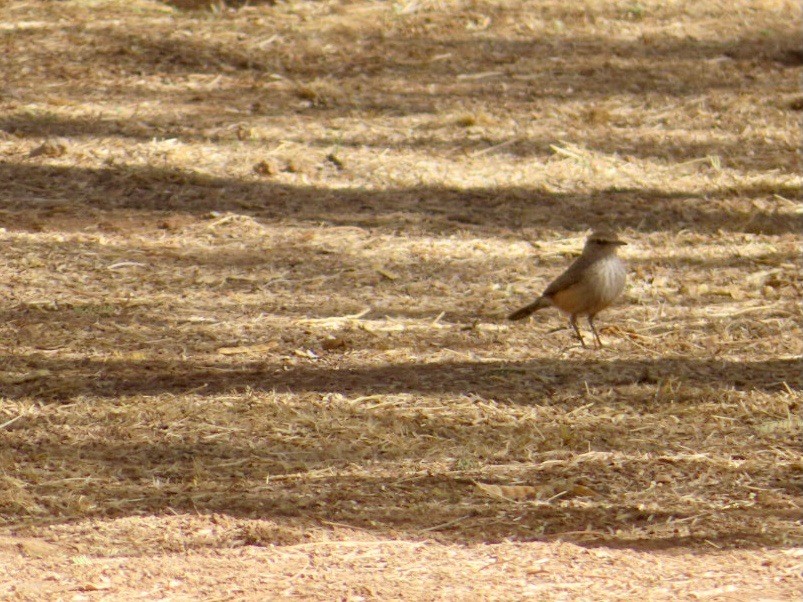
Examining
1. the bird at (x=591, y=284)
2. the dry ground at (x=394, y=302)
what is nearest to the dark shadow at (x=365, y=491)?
the dry ground at (x=394, y=302)

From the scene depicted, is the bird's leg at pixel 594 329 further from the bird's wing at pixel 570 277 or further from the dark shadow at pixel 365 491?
the dark shadow at pixel 365 491

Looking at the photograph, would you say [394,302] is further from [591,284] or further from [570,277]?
[591,284]

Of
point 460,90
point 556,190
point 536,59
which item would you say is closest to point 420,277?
point 556,190

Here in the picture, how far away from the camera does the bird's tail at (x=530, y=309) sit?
327 inches

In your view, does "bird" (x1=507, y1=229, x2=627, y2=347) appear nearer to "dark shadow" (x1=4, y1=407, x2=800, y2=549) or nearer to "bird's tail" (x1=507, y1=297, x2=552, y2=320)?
"bird's tail" (x1=507, y1=297, x2=552, y2=320)

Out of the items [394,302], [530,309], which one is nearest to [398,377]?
[530,309]

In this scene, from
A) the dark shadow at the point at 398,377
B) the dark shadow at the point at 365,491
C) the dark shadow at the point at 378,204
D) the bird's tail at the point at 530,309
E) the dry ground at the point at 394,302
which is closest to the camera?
the dry ground at the point at 394,302

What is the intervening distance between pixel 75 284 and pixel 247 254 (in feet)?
4.15

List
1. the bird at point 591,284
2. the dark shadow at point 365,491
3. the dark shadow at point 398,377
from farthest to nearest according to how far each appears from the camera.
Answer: the bird at point 591,284
the dark shadow at point 398,377
the dark shadow at point 365,491

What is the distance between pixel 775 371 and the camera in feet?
25.1

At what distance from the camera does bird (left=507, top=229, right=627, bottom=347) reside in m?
8.03

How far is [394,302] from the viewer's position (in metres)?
8.84

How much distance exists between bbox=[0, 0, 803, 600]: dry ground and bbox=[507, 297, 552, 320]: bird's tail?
4.3 inches

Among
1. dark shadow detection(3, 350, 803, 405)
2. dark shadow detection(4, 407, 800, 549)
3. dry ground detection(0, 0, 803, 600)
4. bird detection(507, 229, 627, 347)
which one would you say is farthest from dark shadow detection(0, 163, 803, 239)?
dark shadow detection(4, 407, 800, 549)
